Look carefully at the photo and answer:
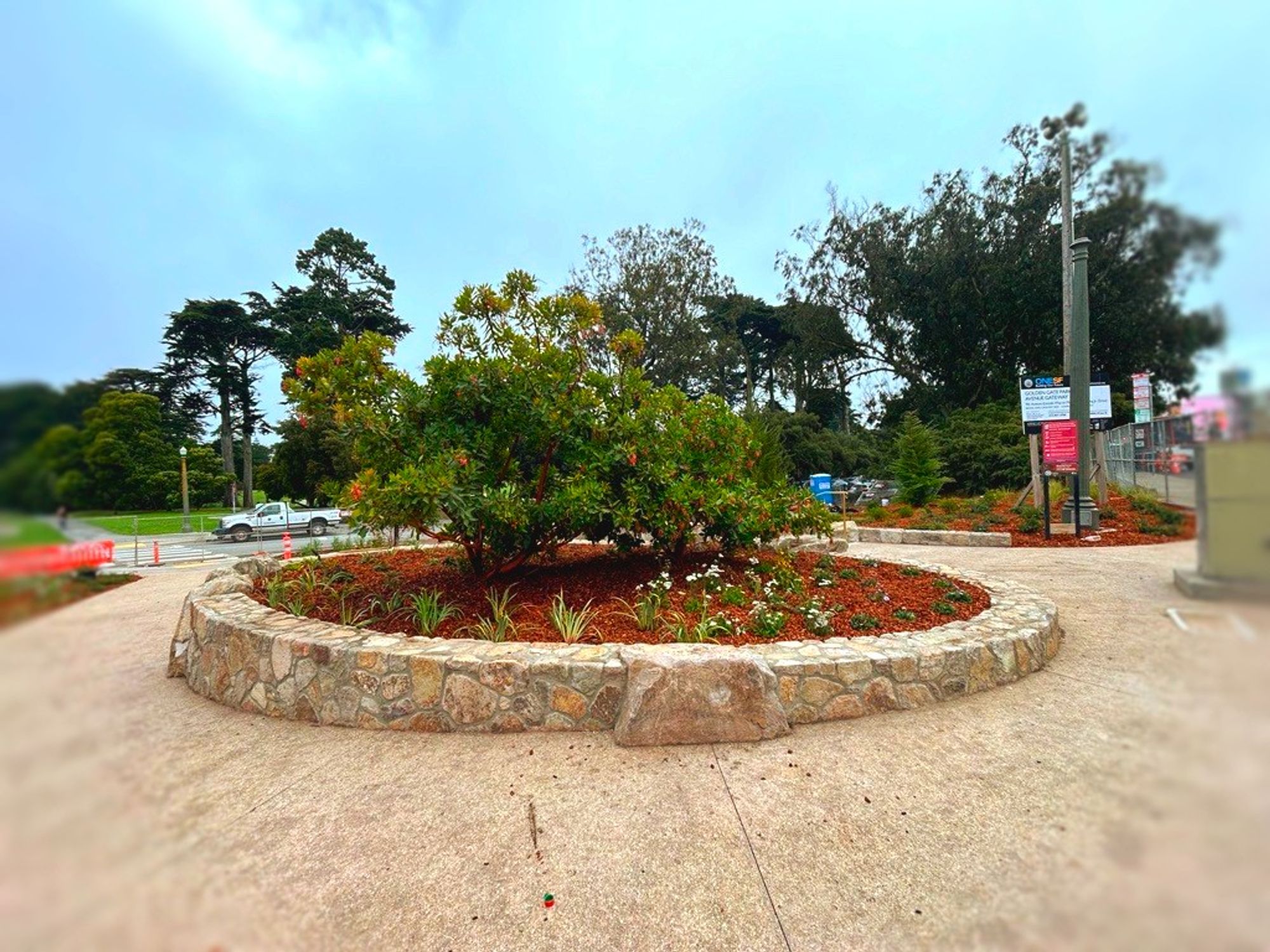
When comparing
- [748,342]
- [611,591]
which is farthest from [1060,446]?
[748,342]

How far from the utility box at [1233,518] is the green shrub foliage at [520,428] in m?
3.60

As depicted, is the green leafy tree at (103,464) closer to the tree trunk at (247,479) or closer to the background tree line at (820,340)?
the background tree line at (820,340)

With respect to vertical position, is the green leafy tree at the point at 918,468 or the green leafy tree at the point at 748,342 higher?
the green leafy tree at the point at 748,342

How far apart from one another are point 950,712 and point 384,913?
2.81 m

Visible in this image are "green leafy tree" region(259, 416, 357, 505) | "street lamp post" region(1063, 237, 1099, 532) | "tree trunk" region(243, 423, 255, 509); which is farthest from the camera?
"green leafy tree" region(259, 416, 357, 505)

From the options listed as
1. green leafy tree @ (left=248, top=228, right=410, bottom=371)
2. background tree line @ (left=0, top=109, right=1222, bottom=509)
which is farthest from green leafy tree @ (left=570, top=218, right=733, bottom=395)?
green leafy tree @ (left=248, top=228, right=410, bottom=371)

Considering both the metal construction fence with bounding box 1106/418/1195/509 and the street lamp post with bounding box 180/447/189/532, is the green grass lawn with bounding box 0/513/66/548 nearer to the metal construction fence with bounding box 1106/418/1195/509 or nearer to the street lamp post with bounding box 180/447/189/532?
the street lamp post with bounding box 180/447/189/532

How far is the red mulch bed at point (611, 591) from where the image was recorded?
3.83m

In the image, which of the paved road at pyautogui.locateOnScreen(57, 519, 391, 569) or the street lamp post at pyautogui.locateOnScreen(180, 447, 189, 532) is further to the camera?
the paved road at pyautogui.locateOnScreen(57, 519, 391, 569)

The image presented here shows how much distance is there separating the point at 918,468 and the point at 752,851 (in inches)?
502

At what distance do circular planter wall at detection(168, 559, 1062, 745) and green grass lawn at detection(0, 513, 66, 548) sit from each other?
2.53 m

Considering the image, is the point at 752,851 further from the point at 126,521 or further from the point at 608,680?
the point at 126,521

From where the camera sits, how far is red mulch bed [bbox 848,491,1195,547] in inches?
27.3

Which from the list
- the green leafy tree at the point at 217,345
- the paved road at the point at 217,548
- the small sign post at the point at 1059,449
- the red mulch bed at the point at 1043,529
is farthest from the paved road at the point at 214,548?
the small sign post at the point at 1059,449
